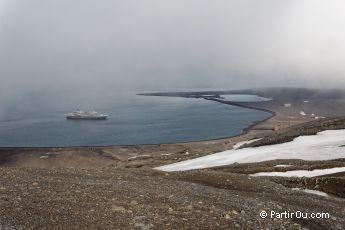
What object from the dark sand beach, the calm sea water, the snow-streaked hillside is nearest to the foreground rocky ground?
the dark sand beach

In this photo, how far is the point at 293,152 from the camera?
4681 cm

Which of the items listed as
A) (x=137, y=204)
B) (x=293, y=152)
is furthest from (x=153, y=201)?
(x=293, y=152)

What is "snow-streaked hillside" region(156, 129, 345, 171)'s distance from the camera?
44281mm

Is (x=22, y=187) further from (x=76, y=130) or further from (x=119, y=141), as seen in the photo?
(x=76, y=130)

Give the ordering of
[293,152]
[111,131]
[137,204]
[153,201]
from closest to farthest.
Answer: [137,204] < [153,201] < [293,152] < [111,131]

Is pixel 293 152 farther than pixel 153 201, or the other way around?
pixel 293 152

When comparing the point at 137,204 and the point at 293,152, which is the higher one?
the point at 137,204

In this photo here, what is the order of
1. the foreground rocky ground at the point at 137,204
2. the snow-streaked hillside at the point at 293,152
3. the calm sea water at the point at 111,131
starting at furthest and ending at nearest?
the calm sea water at the point at 111,131
the snow-streaked hillside at the point at 293,152
the foreground rocky ground at the point at 137,204

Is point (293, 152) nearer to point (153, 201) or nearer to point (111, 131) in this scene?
point (153, 201)

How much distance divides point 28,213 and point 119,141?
403ft

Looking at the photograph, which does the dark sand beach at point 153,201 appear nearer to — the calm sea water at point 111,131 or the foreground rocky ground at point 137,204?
the foreground rocky ground at point 137,204

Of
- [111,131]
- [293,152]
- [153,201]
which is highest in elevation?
[153,201]

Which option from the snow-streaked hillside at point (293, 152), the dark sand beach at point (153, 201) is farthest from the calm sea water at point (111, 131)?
the dark sand beach at point (153, 201)

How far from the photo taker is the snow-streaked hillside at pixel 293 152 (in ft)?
145
